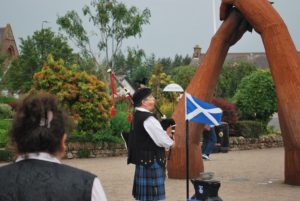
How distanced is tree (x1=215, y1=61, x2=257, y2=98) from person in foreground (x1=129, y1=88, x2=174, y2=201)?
33734mm

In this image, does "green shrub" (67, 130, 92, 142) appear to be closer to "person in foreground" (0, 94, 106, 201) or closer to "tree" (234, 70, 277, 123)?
"tree" (234, 70, 277, 123)

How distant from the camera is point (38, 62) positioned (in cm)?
3972

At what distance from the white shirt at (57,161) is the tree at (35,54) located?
122ft

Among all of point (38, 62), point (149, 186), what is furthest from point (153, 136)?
point (38, 62)

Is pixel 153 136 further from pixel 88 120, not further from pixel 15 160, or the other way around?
pixel 88 120

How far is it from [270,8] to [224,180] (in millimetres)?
3689

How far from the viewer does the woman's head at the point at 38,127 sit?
2.50 meters

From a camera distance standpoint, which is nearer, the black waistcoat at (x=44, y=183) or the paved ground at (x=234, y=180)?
the black waistcoat at (x=44, y=183)

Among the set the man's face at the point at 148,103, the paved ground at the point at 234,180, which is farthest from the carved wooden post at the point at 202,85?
the man's face at the point at 148,103

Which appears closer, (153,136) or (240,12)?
(153,136)

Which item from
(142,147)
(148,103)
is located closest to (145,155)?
(142,147)

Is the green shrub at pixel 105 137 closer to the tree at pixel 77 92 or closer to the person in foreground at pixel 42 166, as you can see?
the tree at pixel 77 92

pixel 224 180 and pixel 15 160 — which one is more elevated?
pixel 15 160

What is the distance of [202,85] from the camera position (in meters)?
11.6
